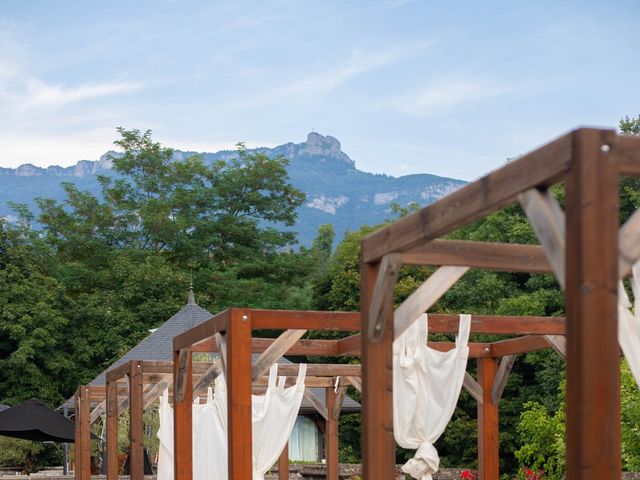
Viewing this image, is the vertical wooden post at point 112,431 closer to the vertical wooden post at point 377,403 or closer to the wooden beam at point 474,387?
the wooden beam at point 474,387

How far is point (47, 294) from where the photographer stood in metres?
35.2

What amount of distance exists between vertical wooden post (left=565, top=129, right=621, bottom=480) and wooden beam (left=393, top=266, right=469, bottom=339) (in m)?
2.29

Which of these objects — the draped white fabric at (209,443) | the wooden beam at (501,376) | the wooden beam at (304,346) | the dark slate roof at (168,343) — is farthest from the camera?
the dark slate roof at (168,343)

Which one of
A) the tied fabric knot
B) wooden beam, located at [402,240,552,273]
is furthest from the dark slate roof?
wooden beam, located at [402,240,552,273]

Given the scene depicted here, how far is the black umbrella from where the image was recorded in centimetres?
1953

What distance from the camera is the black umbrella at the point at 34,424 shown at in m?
19.5

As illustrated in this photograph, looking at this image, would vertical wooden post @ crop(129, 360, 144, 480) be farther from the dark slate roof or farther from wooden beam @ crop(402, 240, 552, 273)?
the dark slate roof

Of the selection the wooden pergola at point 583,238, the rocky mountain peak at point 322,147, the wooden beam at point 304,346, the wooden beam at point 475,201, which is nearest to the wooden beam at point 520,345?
the wooden beam at point 304,346

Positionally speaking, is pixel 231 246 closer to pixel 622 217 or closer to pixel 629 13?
pixel 622 217

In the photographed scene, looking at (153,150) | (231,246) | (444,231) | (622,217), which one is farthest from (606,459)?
(153,150)

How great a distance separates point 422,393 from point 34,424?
1116 cm

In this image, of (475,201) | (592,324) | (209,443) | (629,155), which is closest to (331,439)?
(209,443)

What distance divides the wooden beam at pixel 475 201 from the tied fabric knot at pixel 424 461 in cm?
358

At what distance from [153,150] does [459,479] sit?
30.8m
